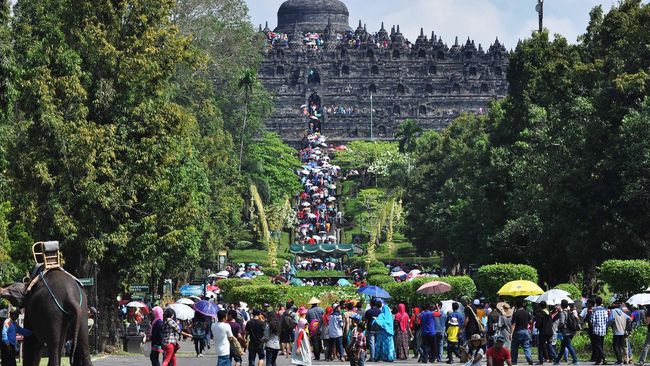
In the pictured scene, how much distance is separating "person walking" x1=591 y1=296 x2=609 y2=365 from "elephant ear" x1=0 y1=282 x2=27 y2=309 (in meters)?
14.7

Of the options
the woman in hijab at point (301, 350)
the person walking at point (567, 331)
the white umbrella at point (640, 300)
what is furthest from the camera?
the white umbrella at point (640, 300)

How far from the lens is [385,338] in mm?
33656

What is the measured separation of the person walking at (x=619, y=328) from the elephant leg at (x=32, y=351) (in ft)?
48.2

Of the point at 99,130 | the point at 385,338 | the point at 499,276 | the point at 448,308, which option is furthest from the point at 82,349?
the point at 499,276

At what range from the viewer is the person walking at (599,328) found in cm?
3085

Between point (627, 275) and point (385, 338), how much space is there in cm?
811

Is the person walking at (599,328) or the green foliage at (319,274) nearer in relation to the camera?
the person walking at (599,328)

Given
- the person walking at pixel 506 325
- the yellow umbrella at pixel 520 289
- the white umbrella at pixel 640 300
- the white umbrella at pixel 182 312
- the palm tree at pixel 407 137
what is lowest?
the person walking at pixel 506 325

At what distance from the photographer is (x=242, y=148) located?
89750 mm

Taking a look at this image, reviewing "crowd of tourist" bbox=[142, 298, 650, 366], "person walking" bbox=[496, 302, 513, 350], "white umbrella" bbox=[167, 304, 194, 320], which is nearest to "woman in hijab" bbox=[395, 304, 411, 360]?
"crowd of tourist" bbox=[142, 298, 650, 366]

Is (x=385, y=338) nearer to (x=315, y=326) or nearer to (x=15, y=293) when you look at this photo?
(x=315, y=326)

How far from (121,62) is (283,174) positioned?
248 ft

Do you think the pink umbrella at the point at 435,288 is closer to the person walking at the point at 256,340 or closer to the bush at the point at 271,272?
the person walking at the point at 256,340

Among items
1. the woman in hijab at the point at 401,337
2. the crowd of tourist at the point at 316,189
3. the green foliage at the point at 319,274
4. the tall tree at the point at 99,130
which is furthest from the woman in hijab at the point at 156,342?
the crowd of tourist at the point at 316,189
